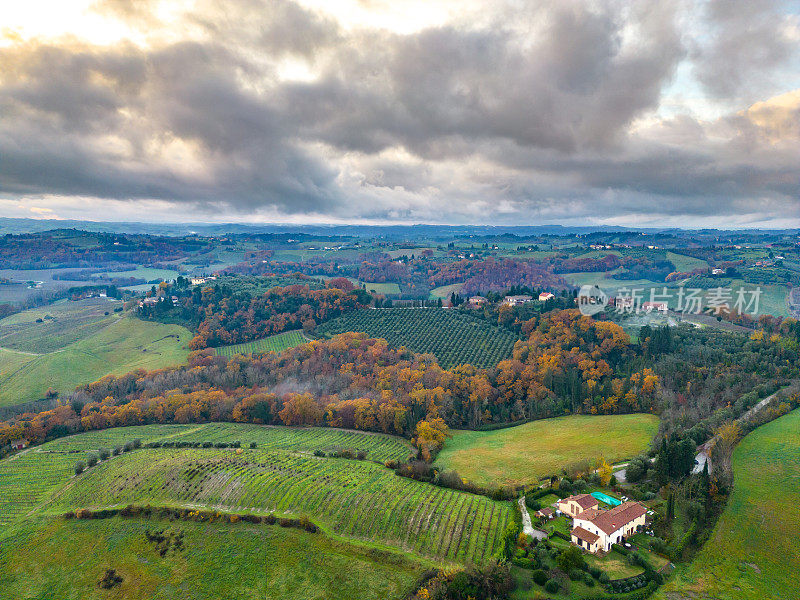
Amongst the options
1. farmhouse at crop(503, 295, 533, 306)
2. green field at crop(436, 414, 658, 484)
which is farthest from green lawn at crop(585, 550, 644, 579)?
farmhouse at crop(503, 295, 533, 306)

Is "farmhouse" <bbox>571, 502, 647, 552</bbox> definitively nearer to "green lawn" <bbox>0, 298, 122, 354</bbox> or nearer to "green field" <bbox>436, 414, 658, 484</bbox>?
"green field" <bbox>436, 414, 658, 484</bbox>

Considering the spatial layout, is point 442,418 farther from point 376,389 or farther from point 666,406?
point 666,406

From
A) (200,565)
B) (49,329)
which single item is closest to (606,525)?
(200,565)

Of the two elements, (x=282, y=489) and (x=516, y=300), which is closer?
(x=282, y=489)

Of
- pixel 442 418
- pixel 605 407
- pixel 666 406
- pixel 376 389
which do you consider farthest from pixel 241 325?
pixel 666 406

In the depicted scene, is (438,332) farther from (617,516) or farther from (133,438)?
(617,516)

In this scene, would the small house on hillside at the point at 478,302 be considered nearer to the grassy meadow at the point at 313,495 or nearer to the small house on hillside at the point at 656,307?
the small house on hillside at the point at 656,307
